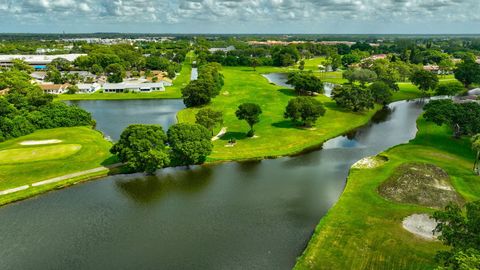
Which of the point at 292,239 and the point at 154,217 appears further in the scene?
the point at 154,217

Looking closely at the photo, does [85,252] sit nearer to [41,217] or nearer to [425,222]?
[41,217]

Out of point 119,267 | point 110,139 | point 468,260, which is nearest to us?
point 468,260

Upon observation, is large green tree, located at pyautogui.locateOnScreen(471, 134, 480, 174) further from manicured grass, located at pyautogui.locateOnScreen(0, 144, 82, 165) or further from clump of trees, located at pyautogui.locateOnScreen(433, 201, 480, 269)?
manicured grass, located at pyautogui.locateOnScreen(0, 144, 82, 165)

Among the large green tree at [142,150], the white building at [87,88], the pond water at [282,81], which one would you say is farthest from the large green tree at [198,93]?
the white building at [87,88]

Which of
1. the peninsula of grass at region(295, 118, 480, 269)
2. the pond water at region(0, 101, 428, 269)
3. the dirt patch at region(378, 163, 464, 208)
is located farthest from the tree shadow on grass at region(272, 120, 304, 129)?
the dirt patch at region(378, 163, 464, 208)

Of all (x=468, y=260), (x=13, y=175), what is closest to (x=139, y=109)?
(x=13, y=175)

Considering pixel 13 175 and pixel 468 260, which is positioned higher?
pixel 468 260
